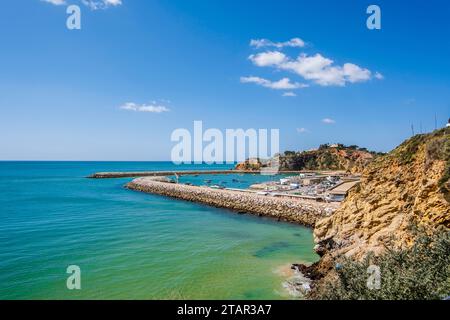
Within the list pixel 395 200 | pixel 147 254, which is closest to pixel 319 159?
pixel 395 200

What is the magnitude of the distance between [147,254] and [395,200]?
15911mm

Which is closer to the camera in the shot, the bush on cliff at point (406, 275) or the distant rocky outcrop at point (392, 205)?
the bush on cliff at point (406, 275)

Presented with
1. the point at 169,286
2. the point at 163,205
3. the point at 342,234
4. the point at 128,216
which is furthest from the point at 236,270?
the point at 163,205

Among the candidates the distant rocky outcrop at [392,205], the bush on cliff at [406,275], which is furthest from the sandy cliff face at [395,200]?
the bush on cliff at [406,275]

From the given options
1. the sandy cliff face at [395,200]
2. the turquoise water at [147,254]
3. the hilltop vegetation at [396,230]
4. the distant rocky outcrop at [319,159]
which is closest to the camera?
the hilltop vegetation at [396,230]

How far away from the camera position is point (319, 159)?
13875 cm

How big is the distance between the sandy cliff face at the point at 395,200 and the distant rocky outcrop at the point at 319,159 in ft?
373

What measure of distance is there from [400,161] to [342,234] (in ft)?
18.1

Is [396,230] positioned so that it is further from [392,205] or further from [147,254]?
[147,254]

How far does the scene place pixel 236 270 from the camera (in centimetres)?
1834

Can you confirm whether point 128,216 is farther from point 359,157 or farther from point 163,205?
point 359,157

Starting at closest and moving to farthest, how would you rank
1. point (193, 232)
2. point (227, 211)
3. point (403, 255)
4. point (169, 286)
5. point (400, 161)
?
point (403, 255) → point (169, 286) → point (400, 161) → point (193, 232) → point (227, 211)

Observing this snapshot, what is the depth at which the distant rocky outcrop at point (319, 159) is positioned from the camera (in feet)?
434

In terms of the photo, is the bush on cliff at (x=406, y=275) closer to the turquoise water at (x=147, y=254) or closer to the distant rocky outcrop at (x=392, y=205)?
the distant rocky outcrop at (x=392, y=205)
